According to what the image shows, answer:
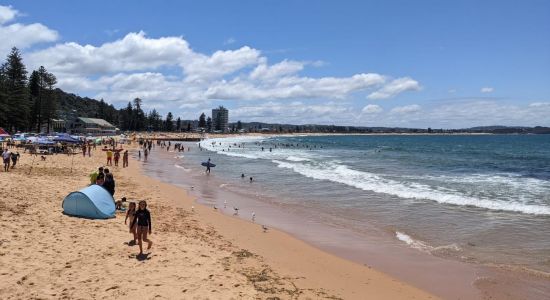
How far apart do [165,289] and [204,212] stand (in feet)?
29.9

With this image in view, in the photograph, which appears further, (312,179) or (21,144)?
(21,144)

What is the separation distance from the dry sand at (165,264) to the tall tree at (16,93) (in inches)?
1952

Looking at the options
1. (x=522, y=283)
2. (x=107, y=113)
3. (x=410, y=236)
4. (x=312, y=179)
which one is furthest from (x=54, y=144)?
(x=107, y=113)

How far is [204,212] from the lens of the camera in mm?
17281

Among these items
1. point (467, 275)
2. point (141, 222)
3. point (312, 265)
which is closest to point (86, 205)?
point (141, 222)

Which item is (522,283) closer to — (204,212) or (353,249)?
(353,249)

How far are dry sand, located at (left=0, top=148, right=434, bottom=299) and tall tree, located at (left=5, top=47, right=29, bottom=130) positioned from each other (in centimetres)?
4958

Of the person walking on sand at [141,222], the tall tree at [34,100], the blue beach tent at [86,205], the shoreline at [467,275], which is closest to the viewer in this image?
the shoreline at [467,275]

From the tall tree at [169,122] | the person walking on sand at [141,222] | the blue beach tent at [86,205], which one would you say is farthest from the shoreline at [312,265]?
the tall tree at [169,122]

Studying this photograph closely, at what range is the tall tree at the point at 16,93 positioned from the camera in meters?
57.3

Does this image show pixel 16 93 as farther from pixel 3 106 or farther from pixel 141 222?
pixel 141 222

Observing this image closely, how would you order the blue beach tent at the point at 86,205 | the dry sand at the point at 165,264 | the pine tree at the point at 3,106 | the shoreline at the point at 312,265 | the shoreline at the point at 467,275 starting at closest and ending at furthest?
the dry sand at the point at 165,264
the shoreline at the point at 312,265
the shoreline at the point at 467,275
the blue beach tent at the point at 86,205
the pine tree at the point at 3,106

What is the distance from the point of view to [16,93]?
59.0 metres

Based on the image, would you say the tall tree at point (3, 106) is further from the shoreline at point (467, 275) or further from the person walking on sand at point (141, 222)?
the shoreline at point (467, 275)
